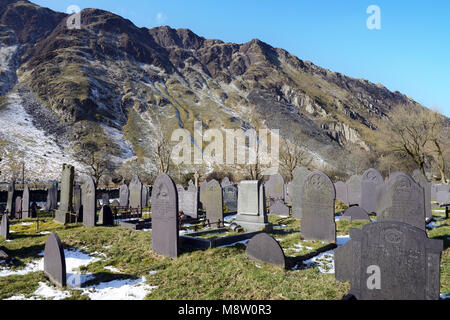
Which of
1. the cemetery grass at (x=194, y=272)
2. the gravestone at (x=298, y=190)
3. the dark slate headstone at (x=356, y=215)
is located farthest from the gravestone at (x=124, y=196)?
the dark slate headstone at (x=356, y=215)

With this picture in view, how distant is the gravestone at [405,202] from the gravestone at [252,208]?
15.0 feet

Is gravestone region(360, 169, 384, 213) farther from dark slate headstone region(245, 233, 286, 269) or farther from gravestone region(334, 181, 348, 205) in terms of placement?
dark slate headstone region(245, 233, 286, 269)

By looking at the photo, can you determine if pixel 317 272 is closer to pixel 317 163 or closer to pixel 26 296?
pixel 26 296

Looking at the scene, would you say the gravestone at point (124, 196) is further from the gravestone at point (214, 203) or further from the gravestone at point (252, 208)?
the gravestone at point (252, 208)

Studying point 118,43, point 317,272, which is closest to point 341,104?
point 118,43

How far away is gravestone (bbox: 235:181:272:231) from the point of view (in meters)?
12.1

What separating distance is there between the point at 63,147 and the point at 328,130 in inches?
3358

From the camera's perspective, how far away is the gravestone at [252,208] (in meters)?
12.1

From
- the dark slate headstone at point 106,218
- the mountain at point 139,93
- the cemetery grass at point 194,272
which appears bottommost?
the cemetery grass at point 194,272

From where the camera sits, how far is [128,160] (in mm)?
Result: 56125

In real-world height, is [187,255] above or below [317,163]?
below

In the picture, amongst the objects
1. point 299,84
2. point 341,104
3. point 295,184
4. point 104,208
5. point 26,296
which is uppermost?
point 299,84

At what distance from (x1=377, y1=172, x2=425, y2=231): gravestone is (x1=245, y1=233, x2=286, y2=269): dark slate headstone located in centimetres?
399

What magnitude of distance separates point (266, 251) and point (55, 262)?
4.94 meters
